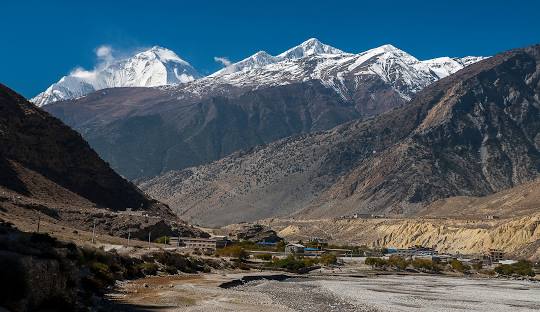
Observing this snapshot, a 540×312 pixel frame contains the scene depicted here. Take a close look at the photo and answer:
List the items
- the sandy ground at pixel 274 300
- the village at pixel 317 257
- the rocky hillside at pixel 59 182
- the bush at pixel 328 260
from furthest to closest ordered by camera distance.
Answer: the bush at pixel 328 260, the village at pixel 317 257, the rocky hillside at pixel 59 182, the sandy ground at pixel 274 300

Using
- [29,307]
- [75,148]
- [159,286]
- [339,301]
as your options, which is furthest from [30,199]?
[29,307]

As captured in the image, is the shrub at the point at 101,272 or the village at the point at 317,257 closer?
the shrub at the point at 101,272

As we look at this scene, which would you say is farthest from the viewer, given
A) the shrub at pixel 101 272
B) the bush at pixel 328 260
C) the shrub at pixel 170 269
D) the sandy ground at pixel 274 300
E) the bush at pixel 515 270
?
the bush at pixel 515 270

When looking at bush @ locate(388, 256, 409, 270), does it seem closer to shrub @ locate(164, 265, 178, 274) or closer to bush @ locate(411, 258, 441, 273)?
bush @ locate(411, 258, 441, 273)

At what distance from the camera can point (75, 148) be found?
147375 mm

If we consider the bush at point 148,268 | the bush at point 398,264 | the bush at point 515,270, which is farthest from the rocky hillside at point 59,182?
the bush at point 515,270

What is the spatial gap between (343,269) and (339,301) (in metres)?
73.2

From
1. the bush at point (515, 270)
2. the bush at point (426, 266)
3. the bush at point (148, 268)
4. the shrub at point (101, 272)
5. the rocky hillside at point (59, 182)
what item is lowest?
the shrub at point (101, 272)

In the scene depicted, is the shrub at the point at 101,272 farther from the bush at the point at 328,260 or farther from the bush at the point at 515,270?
the bush at the point at 515,270

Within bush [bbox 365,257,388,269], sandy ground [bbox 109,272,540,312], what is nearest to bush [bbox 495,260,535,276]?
bush [bbox 365,257,388,269]

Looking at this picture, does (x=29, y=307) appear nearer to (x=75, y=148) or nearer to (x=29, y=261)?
(x=29, y=261)

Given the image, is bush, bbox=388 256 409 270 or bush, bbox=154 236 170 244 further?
bush, bbox=388 256 409 270

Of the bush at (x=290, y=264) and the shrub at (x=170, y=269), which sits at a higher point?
the bush at (x=290, y=264)

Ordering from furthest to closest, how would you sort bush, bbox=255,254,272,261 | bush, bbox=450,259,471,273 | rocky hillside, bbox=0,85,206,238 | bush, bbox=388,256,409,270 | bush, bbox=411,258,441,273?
bush, bbox=450,259,471,273 < bush, bbox=411,258,441,273 < bush, bbox=388,256,409,270 < bush, bbox=255,254,272,261 < rocky hillside, bbox=0,85,206,238
